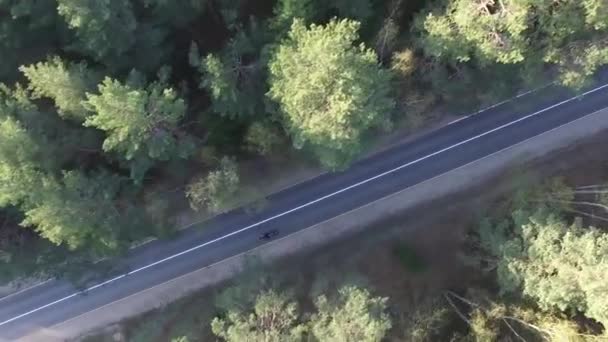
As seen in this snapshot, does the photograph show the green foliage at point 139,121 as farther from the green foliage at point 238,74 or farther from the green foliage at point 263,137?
the green foliage at point 263,137

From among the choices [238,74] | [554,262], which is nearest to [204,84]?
[238,74]

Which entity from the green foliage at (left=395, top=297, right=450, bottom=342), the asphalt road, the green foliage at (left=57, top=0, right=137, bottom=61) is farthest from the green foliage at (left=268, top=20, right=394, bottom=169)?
the green foliage at (left=395, top=297, right=450, bottom=342)

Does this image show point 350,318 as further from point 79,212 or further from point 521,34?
point 521,34

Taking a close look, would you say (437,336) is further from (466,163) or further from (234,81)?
(234,81)

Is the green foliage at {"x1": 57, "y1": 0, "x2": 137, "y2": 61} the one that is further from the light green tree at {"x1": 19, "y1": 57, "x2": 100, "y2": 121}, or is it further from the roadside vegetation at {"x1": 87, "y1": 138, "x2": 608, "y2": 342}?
the roadside vegetation at {"x1": 87, "y1": 138, "x2": 608, "y2": 342}

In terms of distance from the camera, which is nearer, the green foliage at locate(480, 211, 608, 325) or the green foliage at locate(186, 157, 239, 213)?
the green foliage at locate(480, 211, 608, 325)
